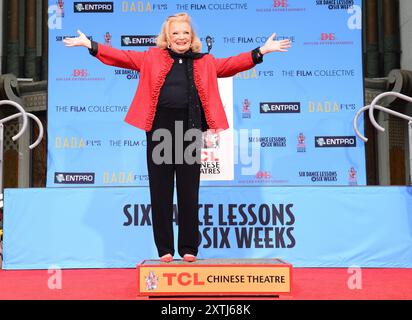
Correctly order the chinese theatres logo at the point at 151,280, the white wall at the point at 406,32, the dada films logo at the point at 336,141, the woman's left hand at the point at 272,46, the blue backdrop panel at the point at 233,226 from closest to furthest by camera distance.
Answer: the chinese theatres logo at the point at 151,280, the woman's left hand at the point at 272,46, the blue backdrop panel at the point at 233,226, the dada films logo at the point at 336,141, the white wall at the point at 406,32

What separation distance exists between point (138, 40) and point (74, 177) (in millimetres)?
1890

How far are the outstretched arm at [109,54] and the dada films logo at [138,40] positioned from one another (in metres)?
3.63

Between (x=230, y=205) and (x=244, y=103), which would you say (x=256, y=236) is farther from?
(x=244, y=103)

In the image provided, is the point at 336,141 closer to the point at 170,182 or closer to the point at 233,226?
the point at 233,226

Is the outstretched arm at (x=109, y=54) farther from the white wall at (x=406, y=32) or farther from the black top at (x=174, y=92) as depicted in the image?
the white wall at (x=406, y=32)

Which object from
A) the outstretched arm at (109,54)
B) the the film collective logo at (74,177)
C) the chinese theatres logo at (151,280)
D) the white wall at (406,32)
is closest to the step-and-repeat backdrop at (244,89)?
the the film collective logo at (74,177)

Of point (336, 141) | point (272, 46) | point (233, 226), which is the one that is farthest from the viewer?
point (336, 141)

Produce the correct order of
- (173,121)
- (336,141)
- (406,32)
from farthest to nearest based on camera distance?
(406,32)
(336,141)
(173,121)

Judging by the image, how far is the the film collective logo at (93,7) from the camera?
7.20 meters

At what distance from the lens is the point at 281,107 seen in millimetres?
7152

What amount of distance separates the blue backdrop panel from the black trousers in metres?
1.72

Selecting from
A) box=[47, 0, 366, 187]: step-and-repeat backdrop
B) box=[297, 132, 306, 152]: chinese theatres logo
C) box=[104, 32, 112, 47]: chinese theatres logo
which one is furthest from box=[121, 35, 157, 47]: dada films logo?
box=[297, 132, 306, 152]: chinese theatres logo

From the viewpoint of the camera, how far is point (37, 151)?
9102mm

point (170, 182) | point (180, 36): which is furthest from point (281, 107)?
point (170, 182)
